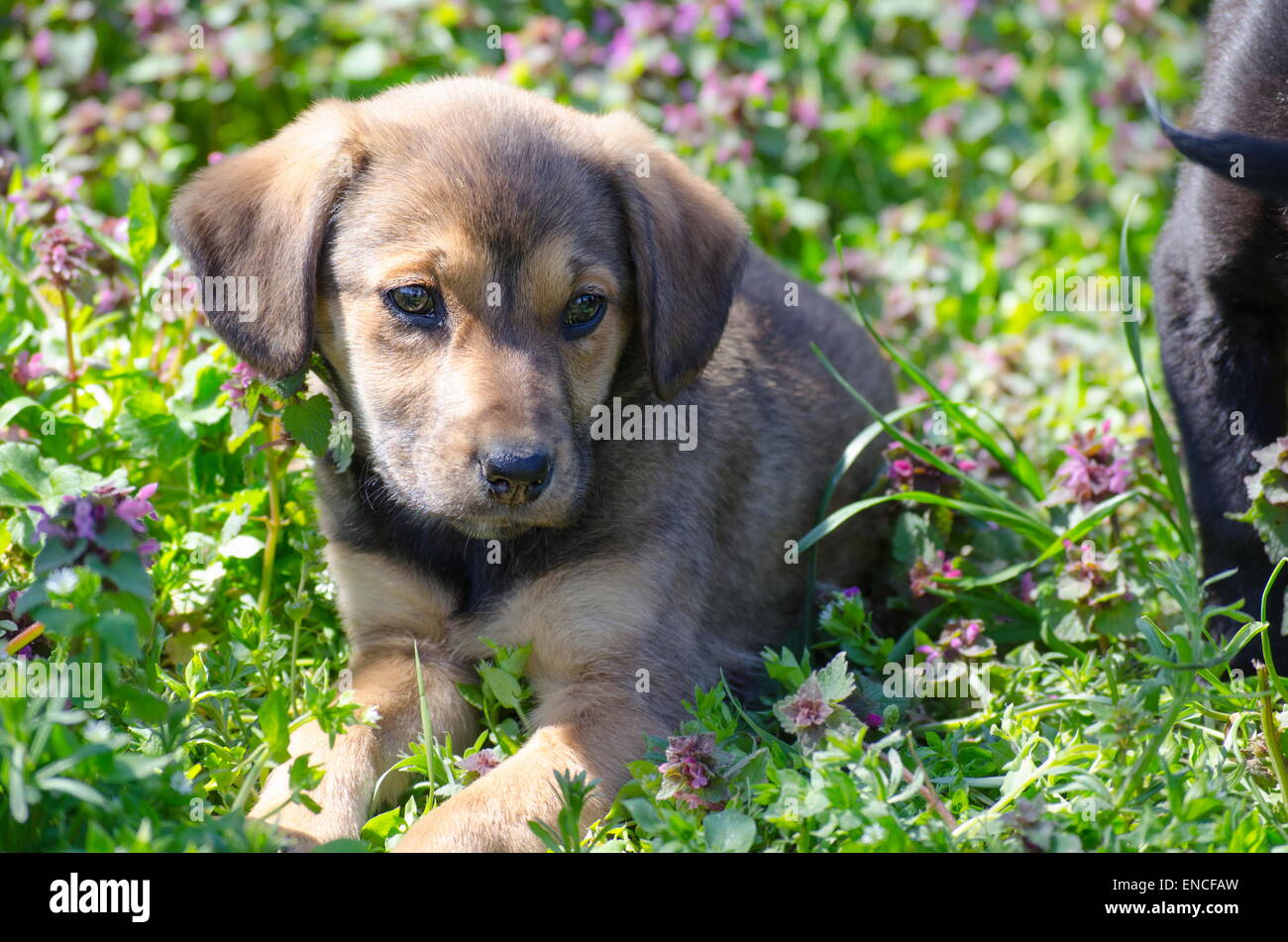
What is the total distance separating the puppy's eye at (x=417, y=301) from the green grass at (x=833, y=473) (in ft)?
1.21

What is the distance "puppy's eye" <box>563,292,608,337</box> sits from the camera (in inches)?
150

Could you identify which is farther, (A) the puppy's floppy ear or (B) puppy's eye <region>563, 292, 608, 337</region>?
(A) the puppy's floppy ear

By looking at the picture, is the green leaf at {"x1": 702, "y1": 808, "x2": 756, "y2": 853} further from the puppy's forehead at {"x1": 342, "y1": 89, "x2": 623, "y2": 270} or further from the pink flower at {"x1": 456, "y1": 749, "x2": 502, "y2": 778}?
the puppy's forehead at {"x1": 342, "y1": 89, "x2": 623, "y2": 270}

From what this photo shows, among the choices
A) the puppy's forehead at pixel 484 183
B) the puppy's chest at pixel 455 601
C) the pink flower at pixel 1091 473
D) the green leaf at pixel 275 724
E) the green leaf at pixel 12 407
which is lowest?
the puppy's chest at pixel 455 601

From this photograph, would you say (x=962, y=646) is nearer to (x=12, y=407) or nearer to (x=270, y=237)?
(x=270, y=237)

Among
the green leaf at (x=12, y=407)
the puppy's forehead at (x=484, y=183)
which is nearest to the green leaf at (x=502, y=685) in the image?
the puppy's forehead at (x=484, y=183)

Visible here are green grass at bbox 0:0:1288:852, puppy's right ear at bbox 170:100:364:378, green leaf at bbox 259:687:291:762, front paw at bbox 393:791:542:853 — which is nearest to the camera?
green leaf at bbox 259:687:291:762

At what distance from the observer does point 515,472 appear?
346cm

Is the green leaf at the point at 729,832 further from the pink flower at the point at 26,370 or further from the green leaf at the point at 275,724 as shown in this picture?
the pink flower at the point at 26,370

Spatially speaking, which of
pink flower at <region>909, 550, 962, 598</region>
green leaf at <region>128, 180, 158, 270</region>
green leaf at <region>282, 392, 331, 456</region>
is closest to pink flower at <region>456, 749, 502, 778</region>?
green leaf at <region>282, 392, 331, 456</region>

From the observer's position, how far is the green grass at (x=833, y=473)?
320cm

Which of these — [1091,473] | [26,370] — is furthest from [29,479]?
[1091,473]

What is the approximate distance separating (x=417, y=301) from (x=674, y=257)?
0.76m
